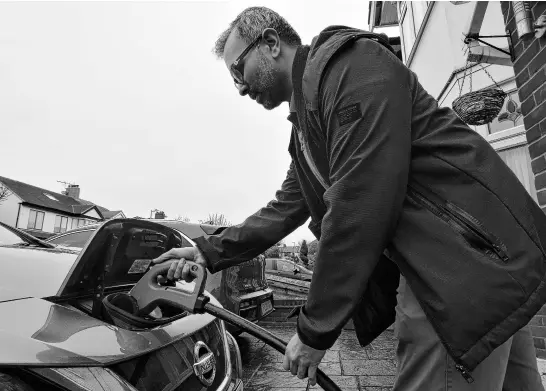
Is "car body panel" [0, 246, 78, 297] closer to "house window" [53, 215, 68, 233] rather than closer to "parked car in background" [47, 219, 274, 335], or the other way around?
"parked car in background" [47, 219, 274, 335]

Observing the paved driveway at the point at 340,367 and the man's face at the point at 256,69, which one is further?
the paved driveway at the point at 340,367

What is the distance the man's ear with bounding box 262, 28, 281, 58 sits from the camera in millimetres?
1620

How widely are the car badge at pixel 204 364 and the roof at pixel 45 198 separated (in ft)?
150

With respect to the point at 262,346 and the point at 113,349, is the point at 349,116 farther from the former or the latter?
the point at 262,346

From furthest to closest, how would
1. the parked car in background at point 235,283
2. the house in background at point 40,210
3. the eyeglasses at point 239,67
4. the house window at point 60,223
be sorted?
the house window at point 60,223 → the house in background at point 40,210 → the parked car in background at point 235,283 → the eyeglasses at point 239,67

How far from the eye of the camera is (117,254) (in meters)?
1.74

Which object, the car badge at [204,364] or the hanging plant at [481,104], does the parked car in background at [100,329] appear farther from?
the hanging plant at [481,104]

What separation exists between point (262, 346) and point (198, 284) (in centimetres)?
429

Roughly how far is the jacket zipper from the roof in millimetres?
46502

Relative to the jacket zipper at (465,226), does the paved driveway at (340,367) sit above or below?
below

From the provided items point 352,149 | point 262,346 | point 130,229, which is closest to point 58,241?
point 262,346

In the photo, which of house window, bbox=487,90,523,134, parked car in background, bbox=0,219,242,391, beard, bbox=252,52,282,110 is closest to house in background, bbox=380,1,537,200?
house window, bbox=487,90,523,134

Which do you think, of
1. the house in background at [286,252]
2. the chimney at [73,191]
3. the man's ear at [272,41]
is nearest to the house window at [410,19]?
the man's ear at [272,41]

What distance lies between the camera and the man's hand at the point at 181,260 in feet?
5.51
